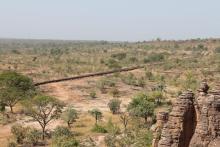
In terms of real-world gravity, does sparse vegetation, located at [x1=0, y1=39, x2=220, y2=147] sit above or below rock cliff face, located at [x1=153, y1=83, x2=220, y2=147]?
below

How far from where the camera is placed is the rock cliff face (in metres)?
12.8

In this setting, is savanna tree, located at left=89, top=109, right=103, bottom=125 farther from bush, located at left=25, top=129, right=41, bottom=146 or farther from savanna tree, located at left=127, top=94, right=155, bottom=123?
bush, located at left=25, top=129, right=41, bottom=146

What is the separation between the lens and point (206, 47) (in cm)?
13600

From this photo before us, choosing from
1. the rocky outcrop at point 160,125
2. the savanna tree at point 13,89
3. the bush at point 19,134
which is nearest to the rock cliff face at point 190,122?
the rocky outcrop at point 160,125

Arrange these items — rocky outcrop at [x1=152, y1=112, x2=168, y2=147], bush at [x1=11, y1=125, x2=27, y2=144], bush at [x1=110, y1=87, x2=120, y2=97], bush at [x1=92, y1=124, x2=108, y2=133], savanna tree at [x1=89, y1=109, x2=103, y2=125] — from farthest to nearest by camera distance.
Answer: bush at [x1=110, y1=87, x2=120, y2=97] → savanna tree at [x1=89, y1=109, x2=103, y2=125] → bush at [x1=92, y1=124, x2=108, y2=133] → bush at [x1=11, y1=125, x2=27, y2=144] → rocky outcrop at [x1=152, y1=112, x2=168, y2=147]

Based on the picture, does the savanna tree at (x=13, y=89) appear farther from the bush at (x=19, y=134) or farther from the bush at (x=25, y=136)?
the bush at (x=25, y=136)

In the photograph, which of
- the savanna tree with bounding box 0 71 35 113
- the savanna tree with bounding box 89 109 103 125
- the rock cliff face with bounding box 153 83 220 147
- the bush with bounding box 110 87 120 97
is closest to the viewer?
the rock cliff face with bounding box 153 83 220 147

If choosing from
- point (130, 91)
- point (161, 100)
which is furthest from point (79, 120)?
point (130, 91)

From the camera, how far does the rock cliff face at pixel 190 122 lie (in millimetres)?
12836

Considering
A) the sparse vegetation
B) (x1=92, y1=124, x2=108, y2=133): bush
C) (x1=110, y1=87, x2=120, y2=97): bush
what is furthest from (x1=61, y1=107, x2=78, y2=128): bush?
(x1=110, y1=87, x2=120, y2=97): bush

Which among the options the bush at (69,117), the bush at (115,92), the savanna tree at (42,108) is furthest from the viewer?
the bush at (115,92)

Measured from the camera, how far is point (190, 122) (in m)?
13.4

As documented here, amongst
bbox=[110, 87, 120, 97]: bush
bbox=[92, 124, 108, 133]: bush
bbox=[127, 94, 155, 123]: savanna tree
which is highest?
bbox=[127, 94, 155, 123]: savanna tree

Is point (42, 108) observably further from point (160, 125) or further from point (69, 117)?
point (160, 125)
